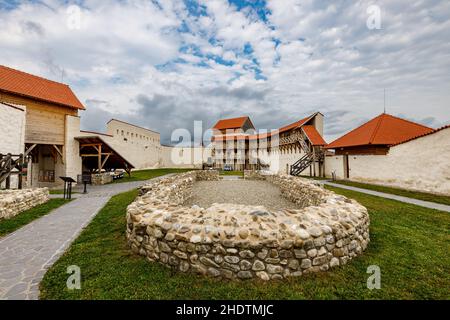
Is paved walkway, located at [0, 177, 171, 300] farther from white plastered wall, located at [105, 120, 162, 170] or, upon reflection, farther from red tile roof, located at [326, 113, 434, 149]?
white plastered wall, located at [105, 120, 162, 170]

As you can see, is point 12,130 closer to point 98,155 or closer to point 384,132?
point 98,155

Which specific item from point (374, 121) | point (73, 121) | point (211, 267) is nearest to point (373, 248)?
point (211, 267)

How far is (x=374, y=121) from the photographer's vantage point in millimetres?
19359

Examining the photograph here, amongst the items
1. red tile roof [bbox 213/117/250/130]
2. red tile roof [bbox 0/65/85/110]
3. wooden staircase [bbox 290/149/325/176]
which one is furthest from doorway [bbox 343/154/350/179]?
red tile roof [bbox 0/65/85/110]

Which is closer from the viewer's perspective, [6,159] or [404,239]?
[404,239]

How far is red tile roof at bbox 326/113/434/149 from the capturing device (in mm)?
16281

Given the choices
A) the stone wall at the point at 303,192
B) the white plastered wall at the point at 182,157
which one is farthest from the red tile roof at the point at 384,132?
the white plastered wall at the point at 182,157

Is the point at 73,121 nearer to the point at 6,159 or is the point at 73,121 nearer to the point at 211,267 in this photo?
the point at 6,159

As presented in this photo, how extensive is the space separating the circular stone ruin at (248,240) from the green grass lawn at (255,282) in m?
0.19

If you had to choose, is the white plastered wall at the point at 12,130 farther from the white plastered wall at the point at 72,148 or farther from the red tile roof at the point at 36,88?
the white plastered wall at the point at 72,148

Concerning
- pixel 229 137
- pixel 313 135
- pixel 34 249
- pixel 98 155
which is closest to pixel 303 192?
pixel 34 249

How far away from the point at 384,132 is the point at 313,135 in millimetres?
9046
